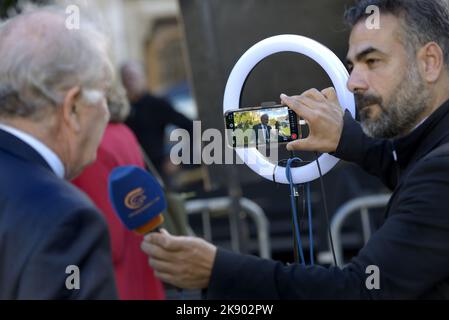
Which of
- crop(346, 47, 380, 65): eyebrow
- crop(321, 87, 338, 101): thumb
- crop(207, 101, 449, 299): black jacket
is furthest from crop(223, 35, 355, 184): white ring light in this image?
crop(207, 101, 449, 299): black jacket

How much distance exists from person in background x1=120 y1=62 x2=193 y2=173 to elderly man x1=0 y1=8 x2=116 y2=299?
362 cm

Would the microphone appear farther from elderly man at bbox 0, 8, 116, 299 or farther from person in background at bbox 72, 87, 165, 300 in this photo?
Result: person in background at bbox 72, 87, 165, 300

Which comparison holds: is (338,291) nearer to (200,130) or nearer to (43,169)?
(43,169)

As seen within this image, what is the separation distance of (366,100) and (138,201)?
2.21 feet

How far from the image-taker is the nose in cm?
190

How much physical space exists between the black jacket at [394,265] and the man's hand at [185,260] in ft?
0.09

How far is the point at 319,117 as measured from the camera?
1818 mm

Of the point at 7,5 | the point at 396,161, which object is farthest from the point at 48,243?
the point at 7,5

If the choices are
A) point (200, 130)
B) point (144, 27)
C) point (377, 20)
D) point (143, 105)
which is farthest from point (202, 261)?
point (144, 27)

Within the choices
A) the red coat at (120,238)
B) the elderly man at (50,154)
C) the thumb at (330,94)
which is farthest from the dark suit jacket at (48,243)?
the red coat at (120,238)

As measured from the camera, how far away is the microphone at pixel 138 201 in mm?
2029

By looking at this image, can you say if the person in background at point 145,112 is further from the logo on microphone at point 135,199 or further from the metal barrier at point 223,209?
the logo on microphone at point 135,199

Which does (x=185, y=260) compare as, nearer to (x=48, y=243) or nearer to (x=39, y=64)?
(x=48, y=243)

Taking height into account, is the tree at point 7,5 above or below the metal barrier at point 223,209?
above
